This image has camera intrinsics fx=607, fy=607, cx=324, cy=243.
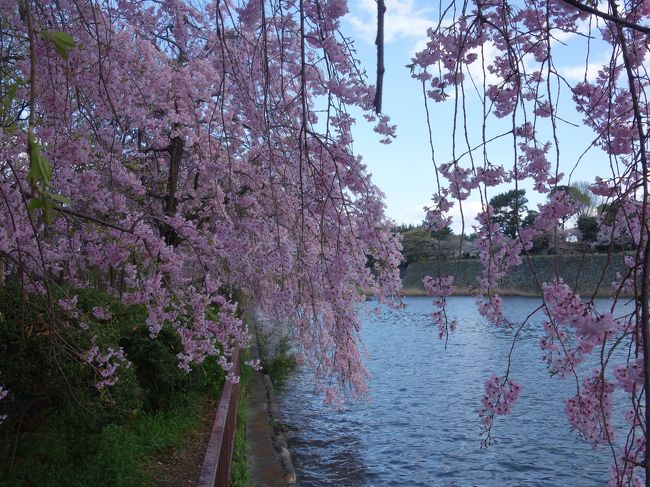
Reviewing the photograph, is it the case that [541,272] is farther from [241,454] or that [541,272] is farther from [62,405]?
[62,405]

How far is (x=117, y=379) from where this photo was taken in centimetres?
417

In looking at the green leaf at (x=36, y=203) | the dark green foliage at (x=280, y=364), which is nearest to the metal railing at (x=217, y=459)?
the green leaf at (x=36, y=203)

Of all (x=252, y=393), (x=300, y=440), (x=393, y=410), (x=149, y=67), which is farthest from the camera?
(x=393, y=410)

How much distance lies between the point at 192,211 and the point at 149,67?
116 inches

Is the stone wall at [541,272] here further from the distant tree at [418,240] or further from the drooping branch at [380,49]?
the drooping branch at [380,49]

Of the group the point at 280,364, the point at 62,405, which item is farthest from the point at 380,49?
the point at 280,364

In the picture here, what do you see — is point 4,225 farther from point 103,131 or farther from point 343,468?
point 343,468

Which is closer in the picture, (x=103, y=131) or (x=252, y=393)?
(x=103, y=131)

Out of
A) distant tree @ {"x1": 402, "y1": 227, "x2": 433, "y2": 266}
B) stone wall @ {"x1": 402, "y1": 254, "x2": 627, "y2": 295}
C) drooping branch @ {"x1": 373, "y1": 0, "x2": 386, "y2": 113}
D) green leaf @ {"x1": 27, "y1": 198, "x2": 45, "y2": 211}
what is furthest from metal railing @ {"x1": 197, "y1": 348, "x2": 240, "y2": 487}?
stone wall @ {"x1": 402, "y1": 254, "x2": 627, "y2": 295}

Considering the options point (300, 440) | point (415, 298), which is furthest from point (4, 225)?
point (415, 298)

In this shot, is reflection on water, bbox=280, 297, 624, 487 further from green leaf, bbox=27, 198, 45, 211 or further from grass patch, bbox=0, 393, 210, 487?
green leaf, bbox=27, 198, 45, 211

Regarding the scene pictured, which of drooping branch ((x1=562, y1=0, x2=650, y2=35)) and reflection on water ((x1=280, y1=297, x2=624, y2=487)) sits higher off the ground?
drooping branch ((x1=562, y1=0, x2=650, y2=35))

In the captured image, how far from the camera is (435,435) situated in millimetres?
10438

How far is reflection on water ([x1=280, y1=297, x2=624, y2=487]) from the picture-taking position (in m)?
8.47
